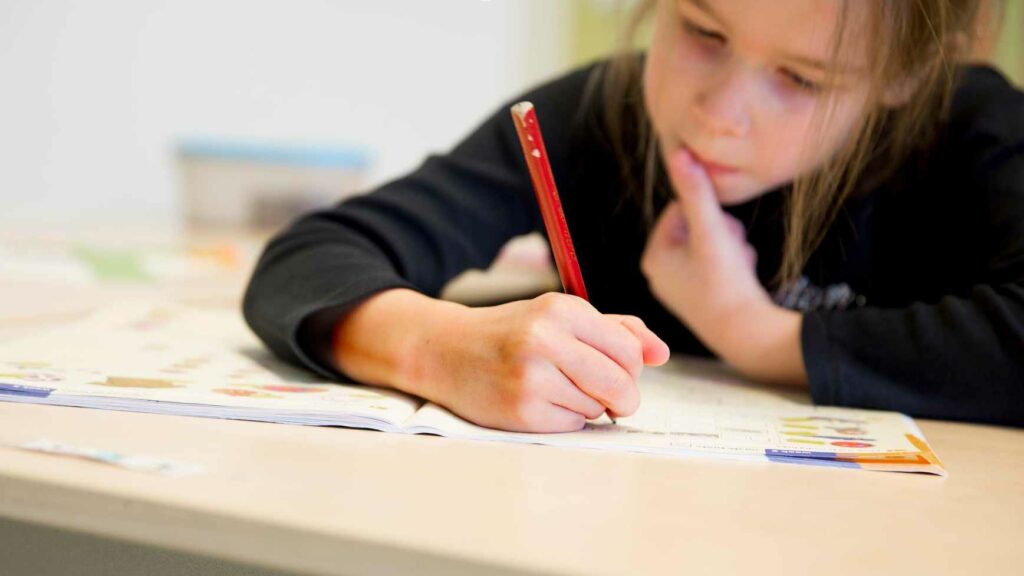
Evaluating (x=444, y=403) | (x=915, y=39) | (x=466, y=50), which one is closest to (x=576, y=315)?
(x=444, y=403)

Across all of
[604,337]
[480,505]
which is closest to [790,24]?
[604,337]

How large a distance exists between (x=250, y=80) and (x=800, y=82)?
1.30 metres

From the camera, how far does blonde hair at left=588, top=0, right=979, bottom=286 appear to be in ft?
2.07

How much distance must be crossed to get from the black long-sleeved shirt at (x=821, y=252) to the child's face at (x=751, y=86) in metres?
0.10

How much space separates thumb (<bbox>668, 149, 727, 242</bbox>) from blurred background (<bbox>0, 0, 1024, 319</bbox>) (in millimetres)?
994

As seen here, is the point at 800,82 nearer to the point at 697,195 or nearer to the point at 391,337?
the point at 697,195

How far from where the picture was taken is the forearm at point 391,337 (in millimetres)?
543

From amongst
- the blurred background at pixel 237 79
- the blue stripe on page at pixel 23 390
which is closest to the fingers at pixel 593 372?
the blue stripe on page at pixel 23 390

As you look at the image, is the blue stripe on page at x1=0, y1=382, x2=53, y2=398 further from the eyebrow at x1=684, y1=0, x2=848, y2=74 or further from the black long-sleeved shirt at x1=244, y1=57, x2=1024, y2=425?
the eyebrow at x1=684, y1=0, x2=848, y2=74

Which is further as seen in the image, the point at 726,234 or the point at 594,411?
the point at 726,234

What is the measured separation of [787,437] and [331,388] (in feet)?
0.82

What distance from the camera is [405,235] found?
742mm

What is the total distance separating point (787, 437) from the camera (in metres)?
0.52

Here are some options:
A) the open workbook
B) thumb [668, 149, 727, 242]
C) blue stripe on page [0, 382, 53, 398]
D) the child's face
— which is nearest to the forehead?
the child's face
